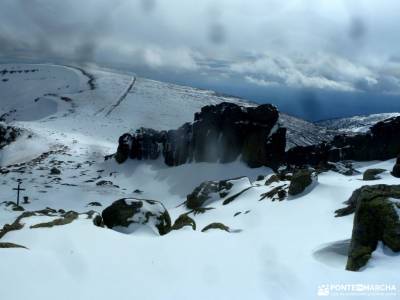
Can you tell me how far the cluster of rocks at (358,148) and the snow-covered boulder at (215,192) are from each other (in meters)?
19.8

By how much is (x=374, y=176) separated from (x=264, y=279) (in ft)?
100

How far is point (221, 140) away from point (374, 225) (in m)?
59.4

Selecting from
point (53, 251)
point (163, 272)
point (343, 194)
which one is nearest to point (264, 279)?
point (163, 272)

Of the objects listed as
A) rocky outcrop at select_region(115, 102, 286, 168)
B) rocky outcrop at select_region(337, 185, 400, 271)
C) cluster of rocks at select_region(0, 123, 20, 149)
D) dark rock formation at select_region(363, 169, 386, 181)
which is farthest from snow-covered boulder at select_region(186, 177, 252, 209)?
cluster of rocks at select_region(0, 123, 20, 149)

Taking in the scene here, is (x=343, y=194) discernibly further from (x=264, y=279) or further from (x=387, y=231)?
(x=264, y=279)

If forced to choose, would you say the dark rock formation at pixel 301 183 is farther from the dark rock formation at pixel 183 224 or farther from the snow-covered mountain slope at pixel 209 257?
the dark rock formation at pixel 183 224

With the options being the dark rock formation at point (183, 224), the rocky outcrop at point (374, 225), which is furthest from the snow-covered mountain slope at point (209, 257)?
the dark rock formation at point (183, 224)

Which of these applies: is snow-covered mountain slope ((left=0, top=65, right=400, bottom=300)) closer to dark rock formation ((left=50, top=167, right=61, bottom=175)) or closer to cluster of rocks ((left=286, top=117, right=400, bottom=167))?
dark rock formation ((left=50, top=167, right=61, bottom=175))

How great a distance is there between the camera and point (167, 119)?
554ft

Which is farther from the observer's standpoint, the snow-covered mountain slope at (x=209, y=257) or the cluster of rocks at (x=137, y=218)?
the cluster of rocks at (x=137, y=218)

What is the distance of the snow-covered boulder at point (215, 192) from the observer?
4633 centimetres

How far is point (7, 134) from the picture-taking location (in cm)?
9794

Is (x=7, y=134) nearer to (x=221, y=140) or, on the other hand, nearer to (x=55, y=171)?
(x=55, y=171)

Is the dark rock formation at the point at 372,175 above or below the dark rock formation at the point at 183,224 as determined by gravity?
above
